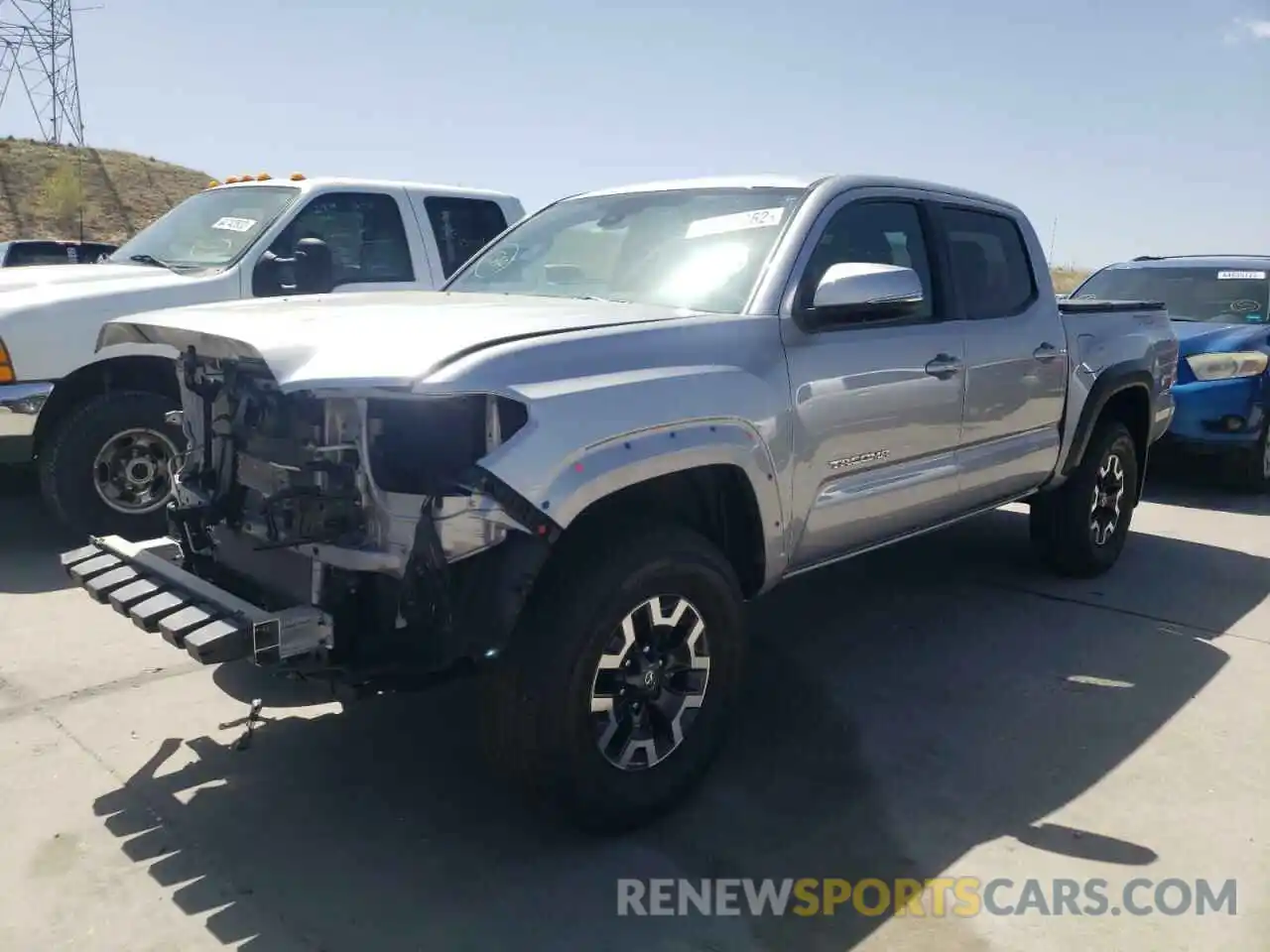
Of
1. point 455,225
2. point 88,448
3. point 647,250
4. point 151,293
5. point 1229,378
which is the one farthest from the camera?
point 1229,378

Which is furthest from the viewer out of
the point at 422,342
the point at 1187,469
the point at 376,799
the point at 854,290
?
the point at 1187,469

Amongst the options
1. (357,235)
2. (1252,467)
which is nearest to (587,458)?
(357,235)

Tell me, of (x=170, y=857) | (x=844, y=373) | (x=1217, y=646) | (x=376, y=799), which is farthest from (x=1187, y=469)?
(x=170, y=857)

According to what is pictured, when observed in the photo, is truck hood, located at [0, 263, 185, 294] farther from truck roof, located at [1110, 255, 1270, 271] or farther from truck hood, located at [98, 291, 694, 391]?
truck roof, located at [1110, 255, 1270, 271]

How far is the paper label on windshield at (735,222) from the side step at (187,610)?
203cm

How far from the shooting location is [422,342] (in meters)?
2.83

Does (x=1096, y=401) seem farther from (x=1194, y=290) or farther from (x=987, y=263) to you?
(x=1194, y=290)

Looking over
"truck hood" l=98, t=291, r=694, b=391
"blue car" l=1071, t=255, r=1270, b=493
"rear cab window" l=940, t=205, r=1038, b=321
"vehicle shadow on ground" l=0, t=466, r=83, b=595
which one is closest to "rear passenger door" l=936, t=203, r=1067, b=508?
"rear cab window" l=940, t=205, r=1038, b=321

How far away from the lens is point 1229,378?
805 centimetres

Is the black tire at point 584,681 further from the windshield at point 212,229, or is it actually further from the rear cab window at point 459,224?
the rear cab window at point 459,224

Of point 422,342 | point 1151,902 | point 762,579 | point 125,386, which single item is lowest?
point 1151,902

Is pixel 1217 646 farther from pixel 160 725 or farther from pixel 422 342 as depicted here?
pixel 160 725

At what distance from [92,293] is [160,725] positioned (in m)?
2.90

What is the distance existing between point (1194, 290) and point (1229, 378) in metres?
1.38
